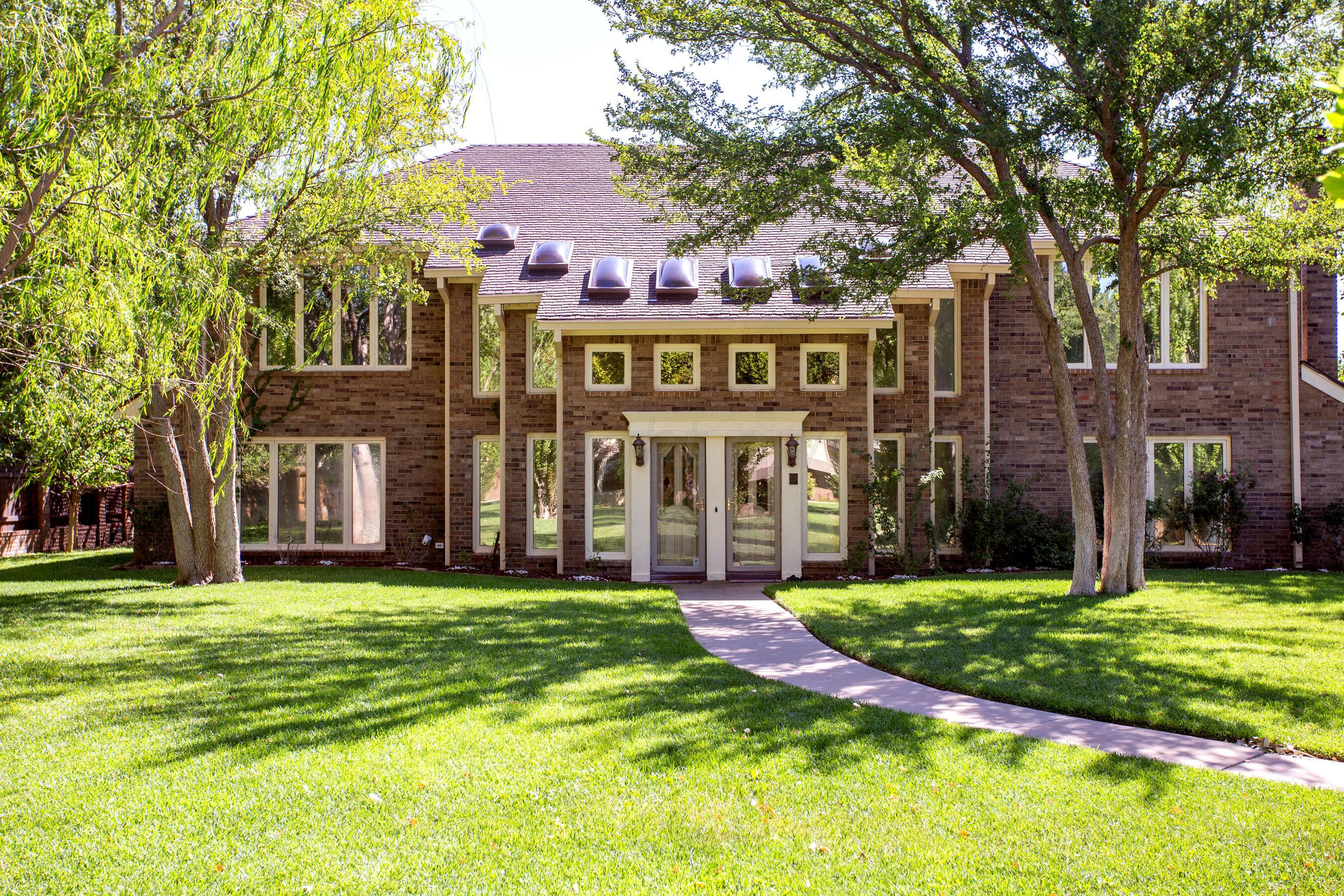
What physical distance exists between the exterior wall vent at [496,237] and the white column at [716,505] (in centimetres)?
518

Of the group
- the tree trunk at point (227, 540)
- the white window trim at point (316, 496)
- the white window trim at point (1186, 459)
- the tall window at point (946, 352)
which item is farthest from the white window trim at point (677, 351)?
the white window trim at point (1186, 459)

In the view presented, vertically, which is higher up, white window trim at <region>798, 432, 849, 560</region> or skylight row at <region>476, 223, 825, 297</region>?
skylight row at <region>476, 223, 825, 297</region>

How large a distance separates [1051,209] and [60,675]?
11.1 metres

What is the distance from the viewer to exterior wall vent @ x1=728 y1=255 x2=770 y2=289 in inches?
611

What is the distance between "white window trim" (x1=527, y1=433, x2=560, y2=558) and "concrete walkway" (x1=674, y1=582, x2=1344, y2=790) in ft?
17.7

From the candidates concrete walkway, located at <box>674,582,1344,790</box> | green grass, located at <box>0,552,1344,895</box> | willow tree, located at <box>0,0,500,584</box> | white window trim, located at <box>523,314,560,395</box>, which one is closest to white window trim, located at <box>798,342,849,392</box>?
white window trim, located at <box>523,314,560,395</box>

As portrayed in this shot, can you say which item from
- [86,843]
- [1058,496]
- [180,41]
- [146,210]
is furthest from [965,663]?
[1058,496]

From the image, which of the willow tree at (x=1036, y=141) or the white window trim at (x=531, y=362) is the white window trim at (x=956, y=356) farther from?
the white window trim at (x=531, y=362)

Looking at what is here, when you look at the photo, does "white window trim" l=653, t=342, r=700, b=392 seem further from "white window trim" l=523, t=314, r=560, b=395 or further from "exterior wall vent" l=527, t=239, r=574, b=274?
"exterior wall vent" l=527, t=239, r=574, b=274

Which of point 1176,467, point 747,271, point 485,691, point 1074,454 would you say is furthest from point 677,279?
point 485,691

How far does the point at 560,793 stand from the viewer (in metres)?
4.74

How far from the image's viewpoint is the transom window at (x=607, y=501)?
15.5 metres

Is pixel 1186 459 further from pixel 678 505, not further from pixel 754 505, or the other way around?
pixel 678 505

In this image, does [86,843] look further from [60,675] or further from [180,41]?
[180,41]
